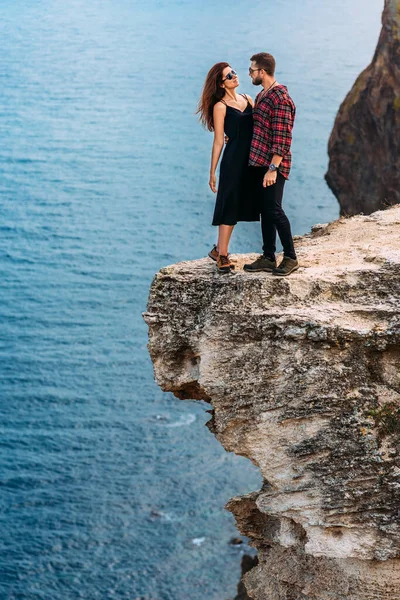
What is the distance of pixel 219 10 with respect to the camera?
92.1 metres

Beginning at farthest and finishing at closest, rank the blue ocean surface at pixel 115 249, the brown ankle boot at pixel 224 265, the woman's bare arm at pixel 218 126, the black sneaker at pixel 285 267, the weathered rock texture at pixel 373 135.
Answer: the blue ocean surface at pixel 115 249, the weathered rock texture at pixel 373 135, the brown ankle boot at pixel 224 265, the black sneaker at pixel 285 267, the woman's bare arm at pixel 218 126

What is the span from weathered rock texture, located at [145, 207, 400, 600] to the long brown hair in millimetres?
3212

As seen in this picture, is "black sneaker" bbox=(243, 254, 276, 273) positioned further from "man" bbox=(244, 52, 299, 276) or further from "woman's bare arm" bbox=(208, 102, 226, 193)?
"woman's bare arm" bbox=(208, 102, 226, 193)

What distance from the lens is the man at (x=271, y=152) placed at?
1497 centimetres

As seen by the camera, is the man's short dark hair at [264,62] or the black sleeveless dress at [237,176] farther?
the black sleeveless dress at [237,176]

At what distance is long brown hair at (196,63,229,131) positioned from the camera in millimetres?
15234

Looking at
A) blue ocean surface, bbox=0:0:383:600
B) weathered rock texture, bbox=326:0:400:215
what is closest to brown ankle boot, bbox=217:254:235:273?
weathered rock texture, bbox=326:0:400:215

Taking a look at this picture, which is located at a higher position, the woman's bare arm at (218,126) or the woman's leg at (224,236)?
the woman's bare arm at (218,126)

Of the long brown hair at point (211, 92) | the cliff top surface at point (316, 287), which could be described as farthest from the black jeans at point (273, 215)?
the long brown hair at point (211, 92)

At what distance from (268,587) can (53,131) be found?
69.4 meters

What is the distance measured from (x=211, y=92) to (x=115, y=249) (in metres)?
55.9

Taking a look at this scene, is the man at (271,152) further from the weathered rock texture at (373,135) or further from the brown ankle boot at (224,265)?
the weathered rock texture at (373,135)

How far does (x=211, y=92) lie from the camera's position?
15.3 m

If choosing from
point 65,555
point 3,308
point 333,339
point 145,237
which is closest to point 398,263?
point 333,339
